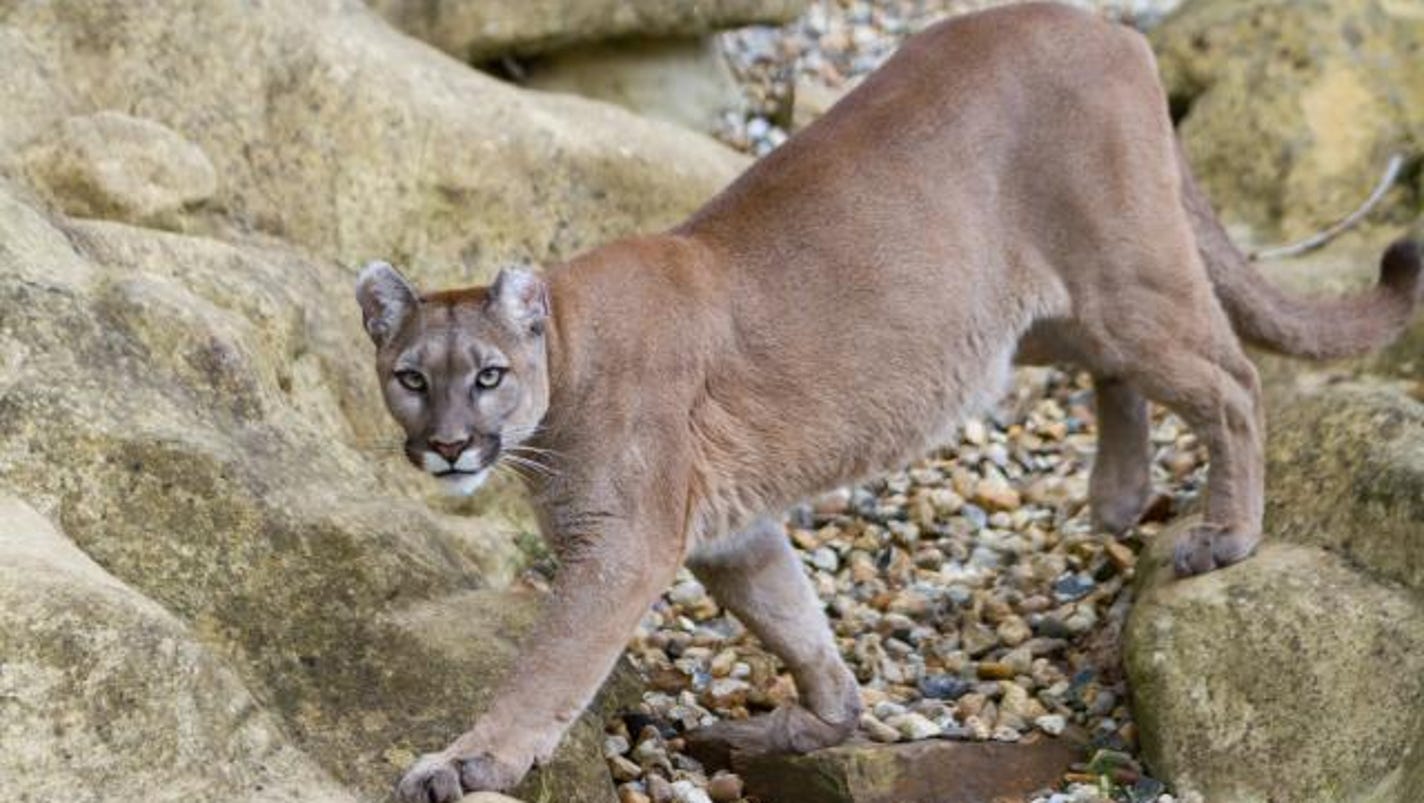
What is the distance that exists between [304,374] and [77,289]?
3.20ft

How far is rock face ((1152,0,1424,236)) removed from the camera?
8477 millimetres

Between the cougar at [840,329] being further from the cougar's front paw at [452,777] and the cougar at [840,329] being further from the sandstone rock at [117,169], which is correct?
the sandstone rock at [117,169]

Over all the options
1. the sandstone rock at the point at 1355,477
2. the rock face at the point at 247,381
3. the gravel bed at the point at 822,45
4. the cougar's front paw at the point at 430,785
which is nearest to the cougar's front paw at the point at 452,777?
the cougar's front paw at the point at 430,785

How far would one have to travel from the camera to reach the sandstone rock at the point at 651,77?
29.6 ft

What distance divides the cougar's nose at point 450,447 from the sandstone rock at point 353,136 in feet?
7.19

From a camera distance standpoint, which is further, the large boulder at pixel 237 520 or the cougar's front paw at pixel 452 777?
the large boulder at pixel 237 520

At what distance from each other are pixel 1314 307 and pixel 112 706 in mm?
3541

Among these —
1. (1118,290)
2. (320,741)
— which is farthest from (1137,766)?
(320,741)

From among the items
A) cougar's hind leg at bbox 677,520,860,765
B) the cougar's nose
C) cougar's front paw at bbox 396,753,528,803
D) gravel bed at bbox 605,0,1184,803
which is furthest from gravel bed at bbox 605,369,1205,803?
the cougar's nose

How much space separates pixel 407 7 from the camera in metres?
8.68

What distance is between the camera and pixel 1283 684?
5.66 metres

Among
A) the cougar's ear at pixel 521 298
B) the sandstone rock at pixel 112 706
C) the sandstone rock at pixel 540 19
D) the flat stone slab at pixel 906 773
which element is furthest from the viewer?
the sandstone rock at pixel 540 19

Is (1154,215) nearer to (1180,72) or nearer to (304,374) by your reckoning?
(304,374)

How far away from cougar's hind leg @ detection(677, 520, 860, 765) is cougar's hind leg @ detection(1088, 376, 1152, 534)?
122 cm
